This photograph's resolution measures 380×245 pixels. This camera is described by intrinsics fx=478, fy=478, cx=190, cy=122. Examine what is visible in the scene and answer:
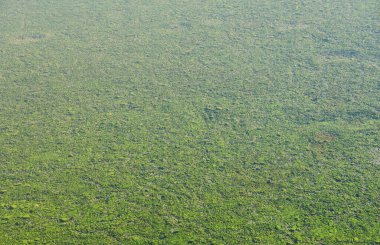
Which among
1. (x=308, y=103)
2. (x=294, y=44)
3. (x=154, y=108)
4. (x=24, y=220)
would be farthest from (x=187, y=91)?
(x=24, y=220)

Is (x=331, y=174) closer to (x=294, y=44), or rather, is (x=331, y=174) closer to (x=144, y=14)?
(x=294, y=44)

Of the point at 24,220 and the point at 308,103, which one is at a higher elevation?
the point at 308,103

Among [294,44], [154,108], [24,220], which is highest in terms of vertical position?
[294,44]

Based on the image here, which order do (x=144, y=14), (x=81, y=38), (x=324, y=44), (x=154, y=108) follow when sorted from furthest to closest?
(x=144, y=14), (x=81, y=38), (x=324, y=44), (x=154, y=108)

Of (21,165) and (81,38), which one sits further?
(81,38)

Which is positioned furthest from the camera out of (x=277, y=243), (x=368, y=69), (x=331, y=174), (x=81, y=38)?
(x=81, y=38)

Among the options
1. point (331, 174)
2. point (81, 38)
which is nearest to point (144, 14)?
point (81, 38)

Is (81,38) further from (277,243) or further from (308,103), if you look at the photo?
(277,243)
